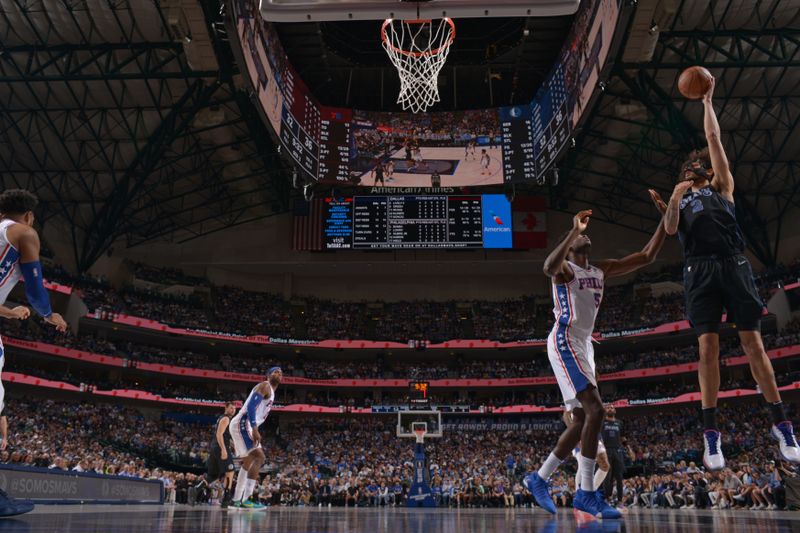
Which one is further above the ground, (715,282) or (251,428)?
(715,282)

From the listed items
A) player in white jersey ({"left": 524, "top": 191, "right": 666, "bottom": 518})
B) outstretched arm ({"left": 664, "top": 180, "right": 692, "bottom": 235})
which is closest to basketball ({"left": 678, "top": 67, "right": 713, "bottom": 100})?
outstretched arm ({"left": 664, "top": 180, "right": 692, "bottom": 235})

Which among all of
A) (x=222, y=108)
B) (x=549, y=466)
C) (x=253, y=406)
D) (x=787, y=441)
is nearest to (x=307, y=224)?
(x=222, y=108)

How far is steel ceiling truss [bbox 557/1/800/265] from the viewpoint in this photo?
2223 cm

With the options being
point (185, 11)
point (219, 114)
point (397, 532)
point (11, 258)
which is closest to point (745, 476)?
point (397, 532)

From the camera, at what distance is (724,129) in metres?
28.3

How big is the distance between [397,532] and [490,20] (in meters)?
25.2

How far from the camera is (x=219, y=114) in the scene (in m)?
27.6

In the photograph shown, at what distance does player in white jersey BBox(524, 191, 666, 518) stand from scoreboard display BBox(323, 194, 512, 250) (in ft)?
74.2

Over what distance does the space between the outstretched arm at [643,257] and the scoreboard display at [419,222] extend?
22659 mm

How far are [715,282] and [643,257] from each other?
3.30 ft

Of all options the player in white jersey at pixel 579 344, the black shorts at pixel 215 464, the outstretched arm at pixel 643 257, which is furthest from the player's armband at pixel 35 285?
the black shorts at pixel 215 464

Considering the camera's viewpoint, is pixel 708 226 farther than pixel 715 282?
Yes

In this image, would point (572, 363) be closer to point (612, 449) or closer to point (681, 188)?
point (681, 188)

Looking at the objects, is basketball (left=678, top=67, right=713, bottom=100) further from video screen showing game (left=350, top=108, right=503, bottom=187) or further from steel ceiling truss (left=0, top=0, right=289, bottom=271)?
video screen showing game (left=350, top=108, right=503, bottom=187)
